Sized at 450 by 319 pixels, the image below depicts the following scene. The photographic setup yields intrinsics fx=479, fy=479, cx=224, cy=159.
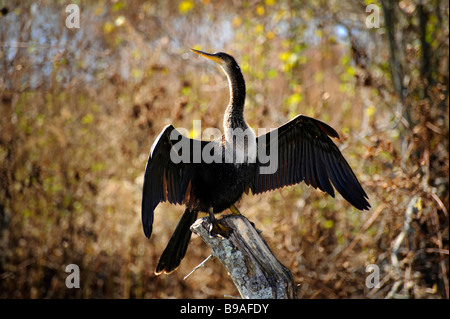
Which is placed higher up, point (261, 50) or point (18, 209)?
point (261, 50)

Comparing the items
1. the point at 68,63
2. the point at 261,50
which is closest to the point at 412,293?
the point at 261,50

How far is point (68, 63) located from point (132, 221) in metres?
2.06

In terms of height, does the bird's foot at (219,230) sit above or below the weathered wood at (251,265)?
above

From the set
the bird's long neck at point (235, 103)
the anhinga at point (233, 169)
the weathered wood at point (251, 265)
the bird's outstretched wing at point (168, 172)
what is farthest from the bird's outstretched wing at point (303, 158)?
the weathered wood at point (251, 265)

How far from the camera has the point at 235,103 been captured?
112 inches

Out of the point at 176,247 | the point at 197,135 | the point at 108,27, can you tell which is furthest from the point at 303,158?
the point at 108,27

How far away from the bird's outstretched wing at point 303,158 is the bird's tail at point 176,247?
490mm

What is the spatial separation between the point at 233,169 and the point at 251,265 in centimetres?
58

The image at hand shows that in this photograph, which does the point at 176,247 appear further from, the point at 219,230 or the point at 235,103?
the point at 235,103

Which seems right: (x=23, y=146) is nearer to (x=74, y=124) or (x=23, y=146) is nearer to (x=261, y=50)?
(x=74, y=124)

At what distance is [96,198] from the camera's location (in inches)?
204

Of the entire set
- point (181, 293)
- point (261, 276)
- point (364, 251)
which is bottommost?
point (181, 293)

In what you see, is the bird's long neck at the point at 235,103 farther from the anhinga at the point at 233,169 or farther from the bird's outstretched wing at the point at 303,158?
the bird's outstretched wing at the point at 303,158

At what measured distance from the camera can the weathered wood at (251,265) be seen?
8.07 ft
